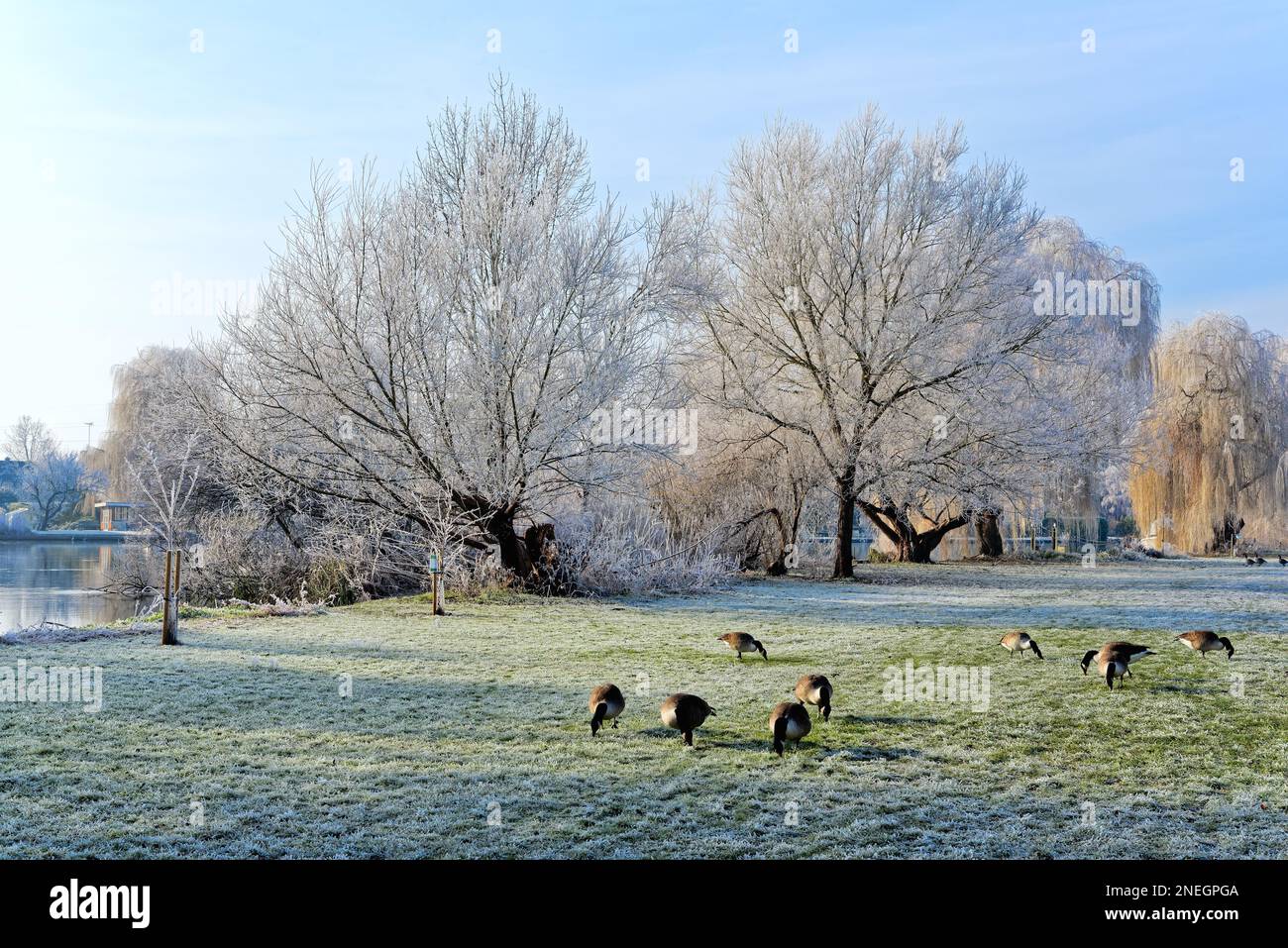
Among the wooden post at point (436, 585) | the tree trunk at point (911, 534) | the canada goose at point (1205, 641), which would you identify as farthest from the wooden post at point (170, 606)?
the tree trunk at point (911, 534)

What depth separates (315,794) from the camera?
16.0ft

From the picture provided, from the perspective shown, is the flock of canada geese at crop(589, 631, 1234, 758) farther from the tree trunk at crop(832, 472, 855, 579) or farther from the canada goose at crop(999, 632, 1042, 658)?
the tree trunk at crop(832, 472, 855, 579)

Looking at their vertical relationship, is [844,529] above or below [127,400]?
below

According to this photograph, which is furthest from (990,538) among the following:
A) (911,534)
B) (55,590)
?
(55,590)

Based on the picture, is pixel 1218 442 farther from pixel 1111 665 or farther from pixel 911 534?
pixel 1111 665

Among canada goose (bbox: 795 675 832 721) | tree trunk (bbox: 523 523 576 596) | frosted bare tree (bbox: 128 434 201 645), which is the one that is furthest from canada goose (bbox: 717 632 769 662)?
tree trunk (bbox: 523 523 576 596)

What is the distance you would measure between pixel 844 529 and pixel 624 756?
1672 cm

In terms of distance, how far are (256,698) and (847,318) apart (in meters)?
15.9

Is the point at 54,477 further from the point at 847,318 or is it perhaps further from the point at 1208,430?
the point at 1208,430

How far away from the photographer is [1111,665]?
25.5 ft

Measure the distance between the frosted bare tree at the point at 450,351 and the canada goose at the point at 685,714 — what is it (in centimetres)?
913

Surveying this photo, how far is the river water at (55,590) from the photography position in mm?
17016

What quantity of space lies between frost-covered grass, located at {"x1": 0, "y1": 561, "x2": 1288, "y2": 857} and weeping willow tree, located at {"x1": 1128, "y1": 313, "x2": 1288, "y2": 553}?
77.2 feet

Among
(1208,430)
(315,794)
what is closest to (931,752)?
(315,794)
